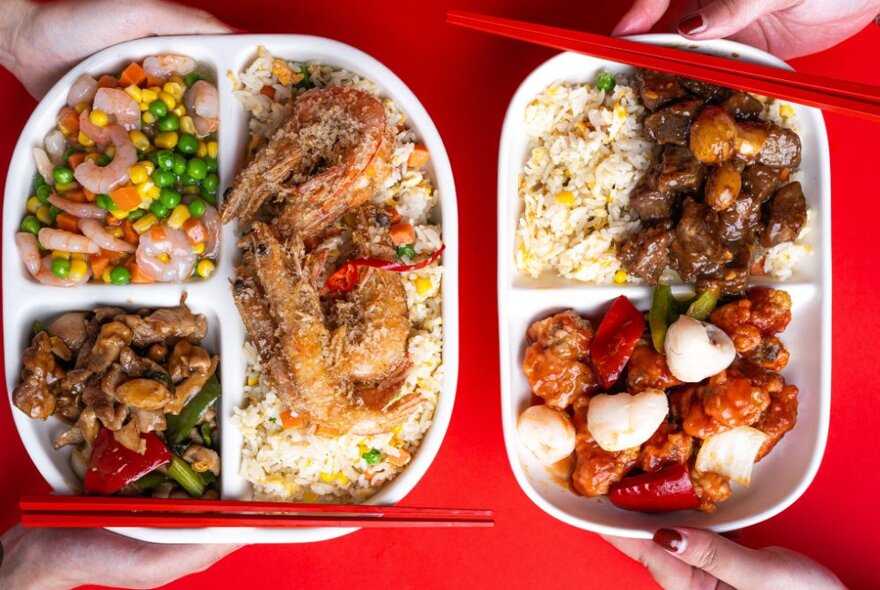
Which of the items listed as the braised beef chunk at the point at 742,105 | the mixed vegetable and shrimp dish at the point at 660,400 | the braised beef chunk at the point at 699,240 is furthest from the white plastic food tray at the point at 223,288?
the braised beef chunk at the point at 742,105

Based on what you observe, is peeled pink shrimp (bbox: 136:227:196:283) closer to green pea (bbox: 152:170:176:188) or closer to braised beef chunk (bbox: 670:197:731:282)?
green pea (bbox: 152:170:176:188)

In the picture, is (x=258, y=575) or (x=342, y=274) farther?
(x=258, y=575)

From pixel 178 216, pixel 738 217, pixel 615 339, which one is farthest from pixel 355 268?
pixel 738 217

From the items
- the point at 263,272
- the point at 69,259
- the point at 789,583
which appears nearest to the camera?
the point at 263,272

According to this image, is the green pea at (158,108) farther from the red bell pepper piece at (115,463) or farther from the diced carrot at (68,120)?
the red bell pepper piece at (115,463)

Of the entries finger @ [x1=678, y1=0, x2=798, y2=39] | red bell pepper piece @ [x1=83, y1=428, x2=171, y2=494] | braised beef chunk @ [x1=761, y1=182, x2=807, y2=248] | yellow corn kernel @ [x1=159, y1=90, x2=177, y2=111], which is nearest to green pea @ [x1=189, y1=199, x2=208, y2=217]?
yellow corn kernel @ [x1=159, y1=90, x2=177, y2=111]

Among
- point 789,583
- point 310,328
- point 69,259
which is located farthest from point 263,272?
point 789,583

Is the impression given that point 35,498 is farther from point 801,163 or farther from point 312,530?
point 801,163
